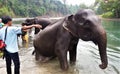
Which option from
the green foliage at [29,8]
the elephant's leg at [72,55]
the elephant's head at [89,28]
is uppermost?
the elephant's head at [89,28]

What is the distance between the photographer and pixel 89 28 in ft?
21.7

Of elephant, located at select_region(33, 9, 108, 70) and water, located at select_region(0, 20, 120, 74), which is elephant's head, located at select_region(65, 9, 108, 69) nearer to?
elephant, located at select_region(33, 9, 108, 70)

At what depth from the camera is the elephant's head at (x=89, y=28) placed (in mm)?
6195

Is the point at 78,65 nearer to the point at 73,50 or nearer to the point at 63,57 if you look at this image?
the point at 73,50

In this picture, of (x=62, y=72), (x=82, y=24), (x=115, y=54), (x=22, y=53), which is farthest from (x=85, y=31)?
(x=22, y=53)

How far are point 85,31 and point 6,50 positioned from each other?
203 cm

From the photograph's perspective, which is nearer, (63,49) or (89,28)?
(89,28)

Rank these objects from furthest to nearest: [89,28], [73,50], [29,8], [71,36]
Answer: [29,8], [73,50], [71,36], [89,28]

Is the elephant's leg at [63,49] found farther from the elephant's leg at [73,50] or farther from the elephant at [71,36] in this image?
the elephant's leg at [73,50]

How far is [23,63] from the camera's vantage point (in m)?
8.88

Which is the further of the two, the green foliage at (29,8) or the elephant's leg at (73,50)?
the green foliage at (29,8)

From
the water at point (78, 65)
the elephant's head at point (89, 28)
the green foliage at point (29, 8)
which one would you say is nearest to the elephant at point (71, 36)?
the elephant's head at point (89, 28)

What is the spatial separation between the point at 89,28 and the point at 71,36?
91 cm

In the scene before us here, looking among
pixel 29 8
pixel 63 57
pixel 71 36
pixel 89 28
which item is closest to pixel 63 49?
pixel 63 57
